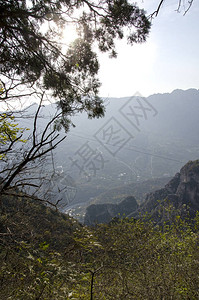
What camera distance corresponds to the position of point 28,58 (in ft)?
13.7

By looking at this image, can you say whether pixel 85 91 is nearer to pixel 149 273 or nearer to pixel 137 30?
pixel 137 30

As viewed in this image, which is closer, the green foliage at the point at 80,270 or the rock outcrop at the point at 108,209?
the green foliage at the point at 80,270

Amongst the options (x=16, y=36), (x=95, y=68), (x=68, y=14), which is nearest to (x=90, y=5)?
(x=68, y=14)

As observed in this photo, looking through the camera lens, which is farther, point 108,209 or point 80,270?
point 108,209

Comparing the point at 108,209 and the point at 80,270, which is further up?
the point at 80,270

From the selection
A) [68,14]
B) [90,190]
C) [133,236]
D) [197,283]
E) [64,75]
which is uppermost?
[68,14]

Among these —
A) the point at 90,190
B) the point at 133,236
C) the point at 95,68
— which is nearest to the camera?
the point at 95,68

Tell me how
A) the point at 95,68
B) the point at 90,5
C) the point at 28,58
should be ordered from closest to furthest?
the point at 90,5 → the point at 28,58 → the point at 95,68

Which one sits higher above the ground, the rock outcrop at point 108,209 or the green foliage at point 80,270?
the green foliage at point 80,270

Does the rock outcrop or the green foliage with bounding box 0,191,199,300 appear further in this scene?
the rock outcrop

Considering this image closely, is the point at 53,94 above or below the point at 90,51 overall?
below

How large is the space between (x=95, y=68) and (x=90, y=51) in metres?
0.38

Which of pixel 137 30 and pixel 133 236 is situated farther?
pixel 133 236

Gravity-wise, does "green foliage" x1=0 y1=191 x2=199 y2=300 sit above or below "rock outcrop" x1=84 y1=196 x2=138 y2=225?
above
